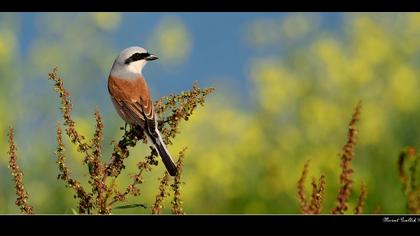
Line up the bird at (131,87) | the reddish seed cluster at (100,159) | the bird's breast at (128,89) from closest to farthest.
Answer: the reddish seed cluster at (100,159) < the bird at (131,87) < the bird's breast at (128,89)

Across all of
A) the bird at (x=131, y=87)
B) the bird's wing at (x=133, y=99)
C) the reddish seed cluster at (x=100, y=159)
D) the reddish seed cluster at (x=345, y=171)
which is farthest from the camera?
the bird at (x=131, y=87)

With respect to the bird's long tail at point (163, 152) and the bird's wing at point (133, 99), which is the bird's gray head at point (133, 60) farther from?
the bird's long tail at point (163, 152)

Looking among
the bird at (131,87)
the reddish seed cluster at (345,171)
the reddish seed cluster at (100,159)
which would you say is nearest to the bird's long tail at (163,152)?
Answer: the reddish seed cluster at (100,159)

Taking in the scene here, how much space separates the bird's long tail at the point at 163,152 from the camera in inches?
139

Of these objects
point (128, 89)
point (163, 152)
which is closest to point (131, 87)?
point (128, 89)

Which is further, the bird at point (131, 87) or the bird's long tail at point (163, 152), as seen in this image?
the bird at point (131, 87)

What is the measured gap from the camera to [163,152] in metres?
3.57

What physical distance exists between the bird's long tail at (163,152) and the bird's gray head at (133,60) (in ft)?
2.39

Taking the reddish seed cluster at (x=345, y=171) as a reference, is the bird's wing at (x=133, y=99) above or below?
above

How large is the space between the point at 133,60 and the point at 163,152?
0.87 metres

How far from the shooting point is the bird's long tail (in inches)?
139

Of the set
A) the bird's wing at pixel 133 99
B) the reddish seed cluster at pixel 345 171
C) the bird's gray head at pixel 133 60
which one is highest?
the bird's gray head at pixel 133 60

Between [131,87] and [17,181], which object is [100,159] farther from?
[131,87]
